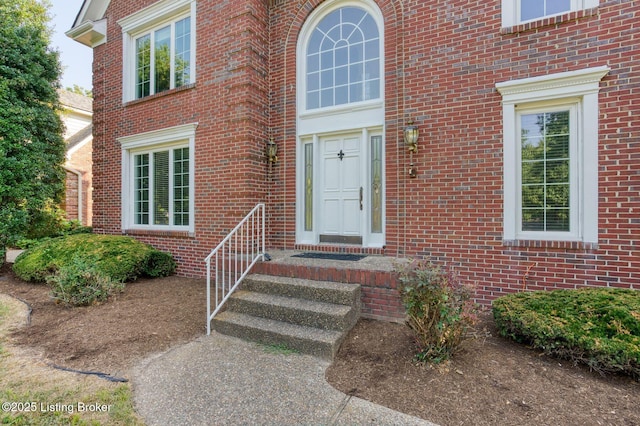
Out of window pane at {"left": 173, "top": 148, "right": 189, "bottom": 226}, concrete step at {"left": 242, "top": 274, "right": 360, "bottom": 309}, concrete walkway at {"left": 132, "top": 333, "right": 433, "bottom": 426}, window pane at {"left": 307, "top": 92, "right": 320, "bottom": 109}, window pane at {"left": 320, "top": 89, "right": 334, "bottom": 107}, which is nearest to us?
concrete walkway at {"left": 132, "top": 333, "right": 433, "bottom": 426}

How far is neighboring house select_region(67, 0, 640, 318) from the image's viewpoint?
3967mm

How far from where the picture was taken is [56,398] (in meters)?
2.62

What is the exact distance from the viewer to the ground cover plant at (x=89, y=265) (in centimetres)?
488

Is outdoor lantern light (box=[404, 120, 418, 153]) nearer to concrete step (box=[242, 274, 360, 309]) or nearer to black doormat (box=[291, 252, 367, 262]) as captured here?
black doormat (box=[291, 252, 367, 262])

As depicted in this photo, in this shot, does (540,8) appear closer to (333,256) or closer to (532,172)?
(532,172)

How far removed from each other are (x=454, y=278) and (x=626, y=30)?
3701 mm

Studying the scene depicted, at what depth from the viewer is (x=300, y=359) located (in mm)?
3230

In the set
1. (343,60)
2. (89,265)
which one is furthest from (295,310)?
(343,60)

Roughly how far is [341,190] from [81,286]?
4.25 m

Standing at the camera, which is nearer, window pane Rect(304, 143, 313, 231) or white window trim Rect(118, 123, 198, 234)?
window pane Rect(304, 143, 313, 231)

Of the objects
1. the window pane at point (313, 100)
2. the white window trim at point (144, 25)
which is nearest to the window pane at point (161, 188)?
the white window trim at point (144, 25)

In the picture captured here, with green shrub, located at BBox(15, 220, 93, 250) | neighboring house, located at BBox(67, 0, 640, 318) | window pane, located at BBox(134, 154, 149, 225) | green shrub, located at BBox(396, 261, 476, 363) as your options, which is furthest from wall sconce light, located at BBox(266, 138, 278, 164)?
green shrub, located at BBox(15, 220, 93, 250)

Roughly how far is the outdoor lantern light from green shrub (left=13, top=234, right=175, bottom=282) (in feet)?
16.4

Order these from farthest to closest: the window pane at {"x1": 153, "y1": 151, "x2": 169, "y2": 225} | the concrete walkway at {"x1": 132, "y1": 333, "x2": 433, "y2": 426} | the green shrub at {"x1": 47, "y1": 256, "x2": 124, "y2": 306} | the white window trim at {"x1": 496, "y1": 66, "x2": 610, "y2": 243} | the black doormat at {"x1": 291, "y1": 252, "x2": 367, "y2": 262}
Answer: the window pane at {"x1": 153, "y1": 151, "x2": 169, "y2": 225} < the black doormat at {"x1": 291, "y1": 252, "x2": 367, "y2": 262} < the green shrub at {"x1": 47, "y1": 256, "x2": 124, "y2": 306} < the white window trim at {"x1": 496, "y1": 66, "x2": 610, "y2": 243} < the concrete walkway at {"x1": 132, "y1": 333, "x2": 433, "y2": 426}
